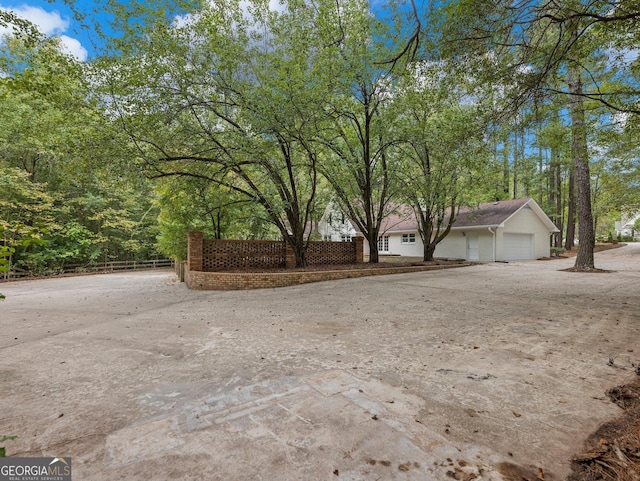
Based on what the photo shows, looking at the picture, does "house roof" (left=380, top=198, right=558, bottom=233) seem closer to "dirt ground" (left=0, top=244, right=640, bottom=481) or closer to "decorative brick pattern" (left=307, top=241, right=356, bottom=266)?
"decorative brick pattern" (left=307, top=241, right=356, bottom=266)

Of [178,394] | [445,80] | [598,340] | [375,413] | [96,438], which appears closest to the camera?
[96,438]

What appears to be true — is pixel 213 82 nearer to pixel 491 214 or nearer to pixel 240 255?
pixel 240 255

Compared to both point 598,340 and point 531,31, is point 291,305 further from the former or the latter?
point 531,31

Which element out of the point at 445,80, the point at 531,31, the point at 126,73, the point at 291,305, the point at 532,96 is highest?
the point at 126,73

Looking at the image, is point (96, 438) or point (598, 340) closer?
point (96, 438)

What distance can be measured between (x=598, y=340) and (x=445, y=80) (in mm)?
5139

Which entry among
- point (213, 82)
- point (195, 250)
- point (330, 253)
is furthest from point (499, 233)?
point (213, 82)

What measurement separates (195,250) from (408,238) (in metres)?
16.4

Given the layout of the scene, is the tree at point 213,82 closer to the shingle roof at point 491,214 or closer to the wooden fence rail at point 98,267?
the shingle roof at point 491,214

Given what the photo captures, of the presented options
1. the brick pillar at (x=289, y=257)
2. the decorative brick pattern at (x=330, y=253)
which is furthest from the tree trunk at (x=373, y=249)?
the brick pillar at (x=289, y=257)

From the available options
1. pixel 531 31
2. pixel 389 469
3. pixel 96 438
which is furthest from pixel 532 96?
pixel 96 438

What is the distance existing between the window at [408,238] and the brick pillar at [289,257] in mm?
12724

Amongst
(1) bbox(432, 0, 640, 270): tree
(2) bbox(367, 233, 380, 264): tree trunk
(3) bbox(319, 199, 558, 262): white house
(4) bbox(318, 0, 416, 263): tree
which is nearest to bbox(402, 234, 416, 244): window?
(3) bbox(319, 199, 558, 262): white house

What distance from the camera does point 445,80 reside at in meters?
6.20
